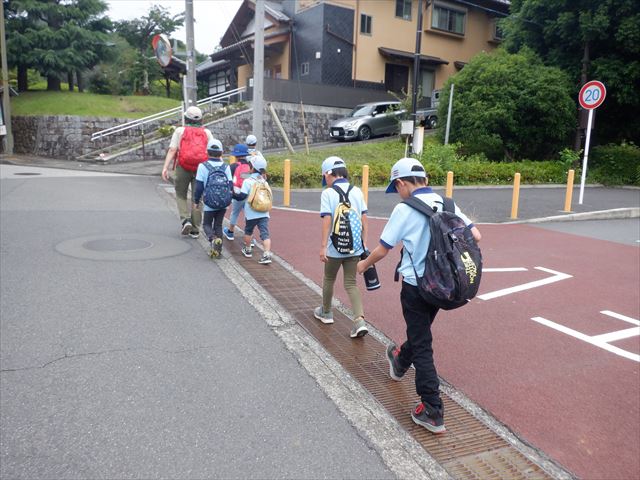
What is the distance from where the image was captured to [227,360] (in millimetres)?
4066

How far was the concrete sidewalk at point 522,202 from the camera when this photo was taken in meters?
11.9

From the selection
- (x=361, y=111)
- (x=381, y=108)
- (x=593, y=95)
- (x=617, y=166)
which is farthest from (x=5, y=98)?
(x=617, y=166)

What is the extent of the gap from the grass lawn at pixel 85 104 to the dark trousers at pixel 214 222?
19.8 meters

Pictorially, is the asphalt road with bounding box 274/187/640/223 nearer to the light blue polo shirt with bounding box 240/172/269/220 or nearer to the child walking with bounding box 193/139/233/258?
the child walking with bounding box 193/139/233/258

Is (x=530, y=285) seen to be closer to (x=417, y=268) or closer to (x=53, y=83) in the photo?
(x=417, y=268)

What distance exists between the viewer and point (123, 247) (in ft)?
24.4

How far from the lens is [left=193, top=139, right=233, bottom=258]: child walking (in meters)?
6.91

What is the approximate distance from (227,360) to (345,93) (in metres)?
24.8

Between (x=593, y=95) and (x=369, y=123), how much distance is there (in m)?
12.0

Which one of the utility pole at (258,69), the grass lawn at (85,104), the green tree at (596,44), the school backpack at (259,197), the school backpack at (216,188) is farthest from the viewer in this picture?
the grass lawn at (85,104)

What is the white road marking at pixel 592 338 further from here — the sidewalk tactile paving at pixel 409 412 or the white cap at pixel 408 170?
the white cap at pixel 408 170

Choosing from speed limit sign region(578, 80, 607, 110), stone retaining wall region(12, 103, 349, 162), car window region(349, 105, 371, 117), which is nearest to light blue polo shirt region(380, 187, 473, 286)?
speed limit sign region(578, 80, 607, 110)

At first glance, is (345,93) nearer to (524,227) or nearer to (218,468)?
(524,227)

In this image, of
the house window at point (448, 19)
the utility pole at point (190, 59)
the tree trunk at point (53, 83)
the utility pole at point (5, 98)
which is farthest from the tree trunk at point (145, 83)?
the utility pole at point (190, 59)
